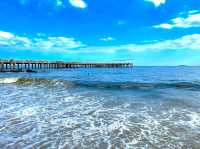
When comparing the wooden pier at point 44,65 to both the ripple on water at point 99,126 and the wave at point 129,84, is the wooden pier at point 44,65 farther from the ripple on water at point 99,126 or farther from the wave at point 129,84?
the ripple on water at point 99,126

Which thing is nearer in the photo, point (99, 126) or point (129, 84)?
point (99, 126)

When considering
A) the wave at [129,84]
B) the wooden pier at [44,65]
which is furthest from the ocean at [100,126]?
the wooden pier at [44,65]

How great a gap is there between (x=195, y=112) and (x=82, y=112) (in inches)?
171

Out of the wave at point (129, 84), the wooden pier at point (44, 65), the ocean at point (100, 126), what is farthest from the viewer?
the wooden pier at point (44, 65)

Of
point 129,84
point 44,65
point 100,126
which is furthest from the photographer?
point 44,65

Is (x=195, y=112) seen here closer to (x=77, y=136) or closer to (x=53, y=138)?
(x=77, y=136)

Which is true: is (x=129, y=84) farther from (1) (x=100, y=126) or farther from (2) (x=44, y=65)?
→ (2) (x=44, y=65)

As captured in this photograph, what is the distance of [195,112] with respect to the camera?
8711 millimetres

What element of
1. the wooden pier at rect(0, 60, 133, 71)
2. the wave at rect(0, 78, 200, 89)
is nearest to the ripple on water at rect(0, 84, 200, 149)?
the wave at rect(0, 78, 200, 89)

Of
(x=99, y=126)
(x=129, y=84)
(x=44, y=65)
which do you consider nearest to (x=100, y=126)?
(x=99, y=126)

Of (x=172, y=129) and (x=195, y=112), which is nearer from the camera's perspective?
(x=172, y=129)

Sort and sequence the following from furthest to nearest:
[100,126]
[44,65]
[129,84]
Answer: [44,65], [129,84], [100,126]

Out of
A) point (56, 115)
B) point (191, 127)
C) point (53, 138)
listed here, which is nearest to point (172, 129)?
point (191, 127)

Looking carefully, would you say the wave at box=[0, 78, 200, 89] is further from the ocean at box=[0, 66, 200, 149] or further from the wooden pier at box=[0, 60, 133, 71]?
the wooden pier at box=[0, 60, 133, 71]
